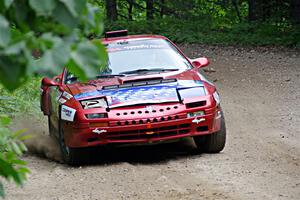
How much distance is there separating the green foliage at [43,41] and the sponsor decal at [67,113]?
7.34 metres

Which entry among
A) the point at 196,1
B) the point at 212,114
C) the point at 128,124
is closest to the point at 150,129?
the point at 128,124

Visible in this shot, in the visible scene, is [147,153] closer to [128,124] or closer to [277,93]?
[128,124]

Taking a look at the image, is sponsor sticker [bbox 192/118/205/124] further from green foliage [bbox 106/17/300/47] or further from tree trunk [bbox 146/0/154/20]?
tree trunk [bbox 146/0/154/20]

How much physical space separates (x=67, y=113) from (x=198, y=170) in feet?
6.02

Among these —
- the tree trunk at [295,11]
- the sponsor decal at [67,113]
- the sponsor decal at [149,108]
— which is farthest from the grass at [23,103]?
the tree trunk at [295,11]

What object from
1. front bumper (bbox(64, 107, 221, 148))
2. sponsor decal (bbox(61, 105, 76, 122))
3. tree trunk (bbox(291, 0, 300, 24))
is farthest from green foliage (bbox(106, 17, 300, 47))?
sponsor decal (bbox(61, 105, 76, 122))

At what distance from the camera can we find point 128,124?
28.9 feet

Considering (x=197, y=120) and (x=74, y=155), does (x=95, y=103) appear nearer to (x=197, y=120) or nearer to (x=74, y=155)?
(x=74, y=155)

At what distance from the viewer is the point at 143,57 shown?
10.2 m

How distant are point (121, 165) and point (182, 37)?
57.5 ft

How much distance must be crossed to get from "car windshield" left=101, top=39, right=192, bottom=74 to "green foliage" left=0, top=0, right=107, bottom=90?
8047 millimetres

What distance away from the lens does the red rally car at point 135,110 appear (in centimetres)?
884

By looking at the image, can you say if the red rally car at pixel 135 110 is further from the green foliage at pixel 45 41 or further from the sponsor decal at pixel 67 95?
the green foliage at pixel 45 41

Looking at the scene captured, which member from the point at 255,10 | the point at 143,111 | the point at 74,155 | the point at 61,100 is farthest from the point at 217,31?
the point at 143,111
